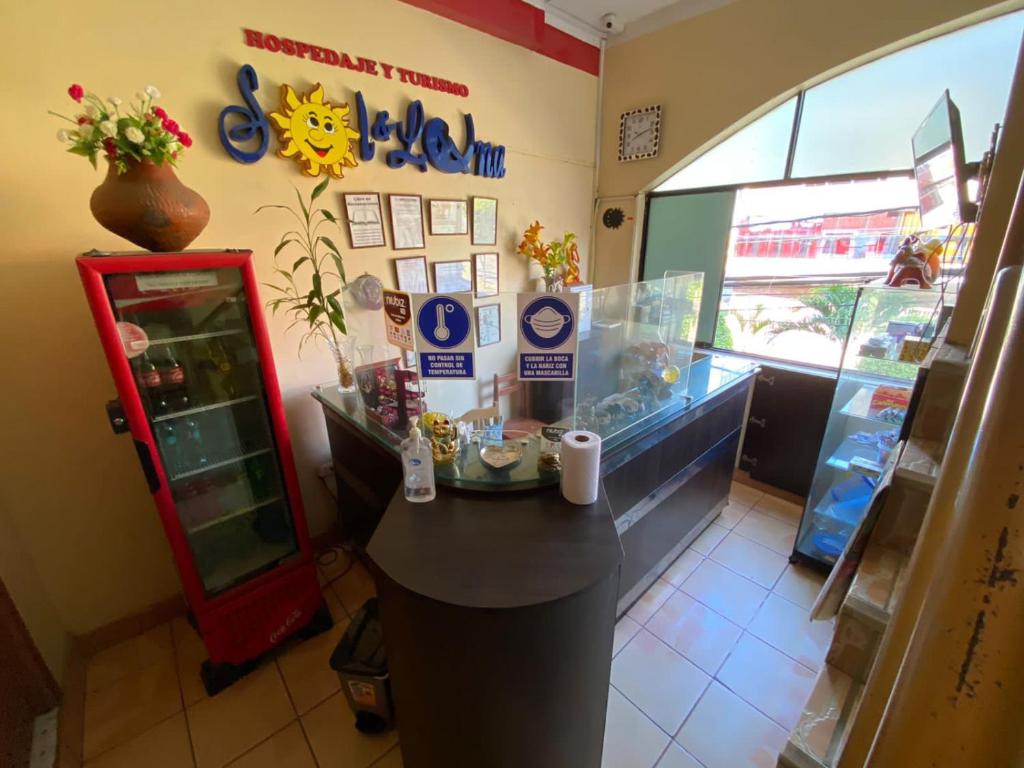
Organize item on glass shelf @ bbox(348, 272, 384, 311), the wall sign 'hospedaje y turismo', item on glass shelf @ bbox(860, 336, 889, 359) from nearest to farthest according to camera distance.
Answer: the wall sign 'hospedaje y turismo' < item on glass shelf @ bbox(860, 336, 889, 359) < item on glass shelf @ bbox(348, 272, 384, 311)

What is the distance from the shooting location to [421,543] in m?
1.07

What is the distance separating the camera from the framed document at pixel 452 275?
262cm

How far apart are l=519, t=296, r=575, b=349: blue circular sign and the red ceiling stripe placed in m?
2.11

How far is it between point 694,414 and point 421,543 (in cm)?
143

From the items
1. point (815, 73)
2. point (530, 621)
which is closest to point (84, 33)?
point (530, 621)

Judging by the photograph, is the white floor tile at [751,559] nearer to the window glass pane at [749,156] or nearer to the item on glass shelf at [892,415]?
the item on glass shelf at [892,415]

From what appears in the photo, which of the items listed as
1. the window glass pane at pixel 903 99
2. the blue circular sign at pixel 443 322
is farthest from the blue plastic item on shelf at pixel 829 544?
the blue circular sign at pixel 443 322

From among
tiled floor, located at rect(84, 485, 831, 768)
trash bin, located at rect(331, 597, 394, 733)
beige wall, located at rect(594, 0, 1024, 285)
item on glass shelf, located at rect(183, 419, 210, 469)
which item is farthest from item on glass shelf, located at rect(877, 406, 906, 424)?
item on glass shelf, located at rect(183, 419, 210, 469)

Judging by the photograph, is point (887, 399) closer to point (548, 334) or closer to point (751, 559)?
point (751, 559)

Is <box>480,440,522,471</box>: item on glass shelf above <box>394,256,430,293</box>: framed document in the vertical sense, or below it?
below

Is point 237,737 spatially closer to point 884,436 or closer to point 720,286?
point 884,436

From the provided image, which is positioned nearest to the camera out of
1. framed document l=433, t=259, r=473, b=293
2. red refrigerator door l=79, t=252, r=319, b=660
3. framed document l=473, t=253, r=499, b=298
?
red refrigerator door l=79, t=252, r=319, b=660

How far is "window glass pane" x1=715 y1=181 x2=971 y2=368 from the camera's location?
2426 millimetres

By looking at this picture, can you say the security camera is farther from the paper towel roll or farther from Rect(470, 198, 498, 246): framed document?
the paper towel roll
